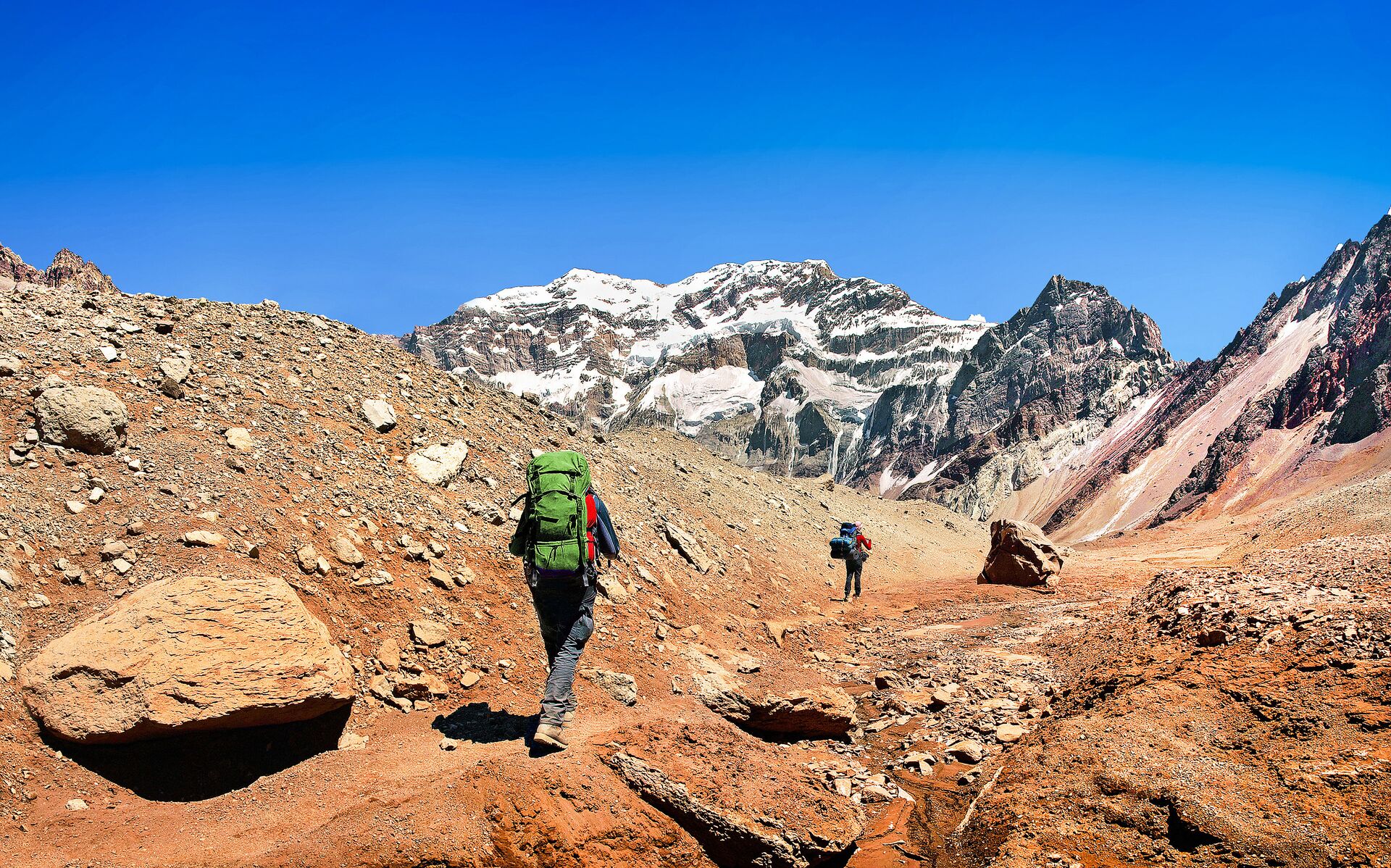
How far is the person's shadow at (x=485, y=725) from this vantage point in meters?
6.98

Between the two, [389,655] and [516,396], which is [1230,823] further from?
[516,396]

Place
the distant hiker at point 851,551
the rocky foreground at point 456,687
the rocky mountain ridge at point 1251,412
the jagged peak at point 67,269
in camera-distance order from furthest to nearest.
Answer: the jagged peak at point 67,269 < the rocky mountain ridge at point 1251,412 < the distant hiker at point 851,551 < the rocky foreground at point 456,687

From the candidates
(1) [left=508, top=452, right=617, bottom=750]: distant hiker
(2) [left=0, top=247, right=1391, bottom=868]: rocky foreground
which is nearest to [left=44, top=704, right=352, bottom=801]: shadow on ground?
(2) [left=0, top=247, right=1391, bottom=868]: rocky foreground

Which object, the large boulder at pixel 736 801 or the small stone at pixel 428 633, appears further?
the small stone at pixel 428 633

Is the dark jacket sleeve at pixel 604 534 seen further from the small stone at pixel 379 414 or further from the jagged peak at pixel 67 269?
the jagged peak at pixel 67 269

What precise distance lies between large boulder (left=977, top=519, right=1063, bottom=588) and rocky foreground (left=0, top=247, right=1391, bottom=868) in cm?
894

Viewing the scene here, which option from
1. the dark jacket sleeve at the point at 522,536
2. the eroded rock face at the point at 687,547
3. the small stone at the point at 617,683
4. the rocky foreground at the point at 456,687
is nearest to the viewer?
the rocky foreground at the point at 456,687

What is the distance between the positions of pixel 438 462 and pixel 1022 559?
651 inches

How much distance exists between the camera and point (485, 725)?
731 cm

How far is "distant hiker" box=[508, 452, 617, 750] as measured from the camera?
6562 millimetres

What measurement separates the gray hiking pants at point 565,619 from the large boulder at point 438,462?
5703 mm

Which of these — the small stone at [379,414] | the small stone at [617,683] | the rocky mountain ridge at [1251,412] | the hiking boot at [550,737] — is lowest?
the small stone at [617,683]

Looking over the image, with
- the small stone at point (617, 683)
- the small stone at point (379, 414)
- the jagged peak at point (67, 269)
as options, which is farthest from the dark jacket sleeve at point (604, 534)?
the jagged peak at point (67, 269)

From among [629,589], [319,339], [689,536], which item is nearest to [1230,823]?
[629,589]
